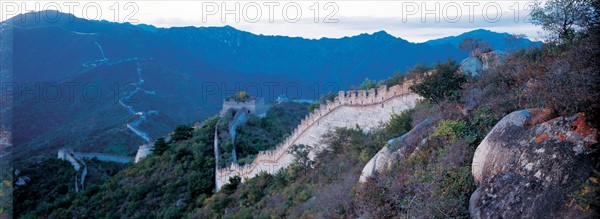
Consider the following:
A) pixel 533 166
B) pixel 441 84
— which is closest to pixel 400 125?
pixel 441 84

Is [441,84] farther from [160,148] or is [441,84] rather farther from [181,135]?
[181,135]

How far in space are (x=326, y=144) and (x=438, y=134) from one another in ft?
29.0

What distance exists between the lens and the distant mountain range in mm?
52531

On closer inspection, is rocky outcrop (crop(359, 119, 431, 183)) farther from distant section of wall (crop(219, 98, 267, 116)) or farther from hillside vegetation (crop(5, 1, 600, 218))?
distant section of wall (crop(219, 98, 267, 116))

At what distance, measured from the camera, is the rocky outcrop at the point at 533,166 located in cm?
489

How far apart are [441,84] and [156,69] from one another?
7876 centimetres

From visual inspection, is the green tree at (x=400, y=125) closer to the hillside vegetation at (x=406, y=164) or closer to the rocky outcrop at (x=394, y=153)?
the hillside vegetation at (x=406, y=164)

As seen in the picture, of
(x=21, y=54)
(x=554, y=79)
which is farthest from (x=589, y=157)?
(x=21, y=54)

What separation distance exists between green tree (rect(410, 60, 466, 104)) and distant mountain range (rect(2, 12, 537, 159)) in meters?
20.4

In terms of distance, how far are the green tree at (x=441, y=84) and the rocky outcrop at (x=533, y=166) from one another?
5.62m

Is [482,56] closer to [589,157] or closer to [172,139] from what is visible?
[589,157]

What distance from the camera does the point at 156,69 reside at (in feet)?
277

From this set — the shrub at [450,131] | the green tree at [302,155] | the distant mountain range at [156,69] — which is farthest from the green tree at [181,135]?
the shrub at [450,131]

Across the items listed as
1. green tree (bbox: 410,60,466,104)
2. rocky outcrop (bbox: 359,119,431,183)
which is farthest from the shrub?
green tree (bbox: 410,60,466,104)
